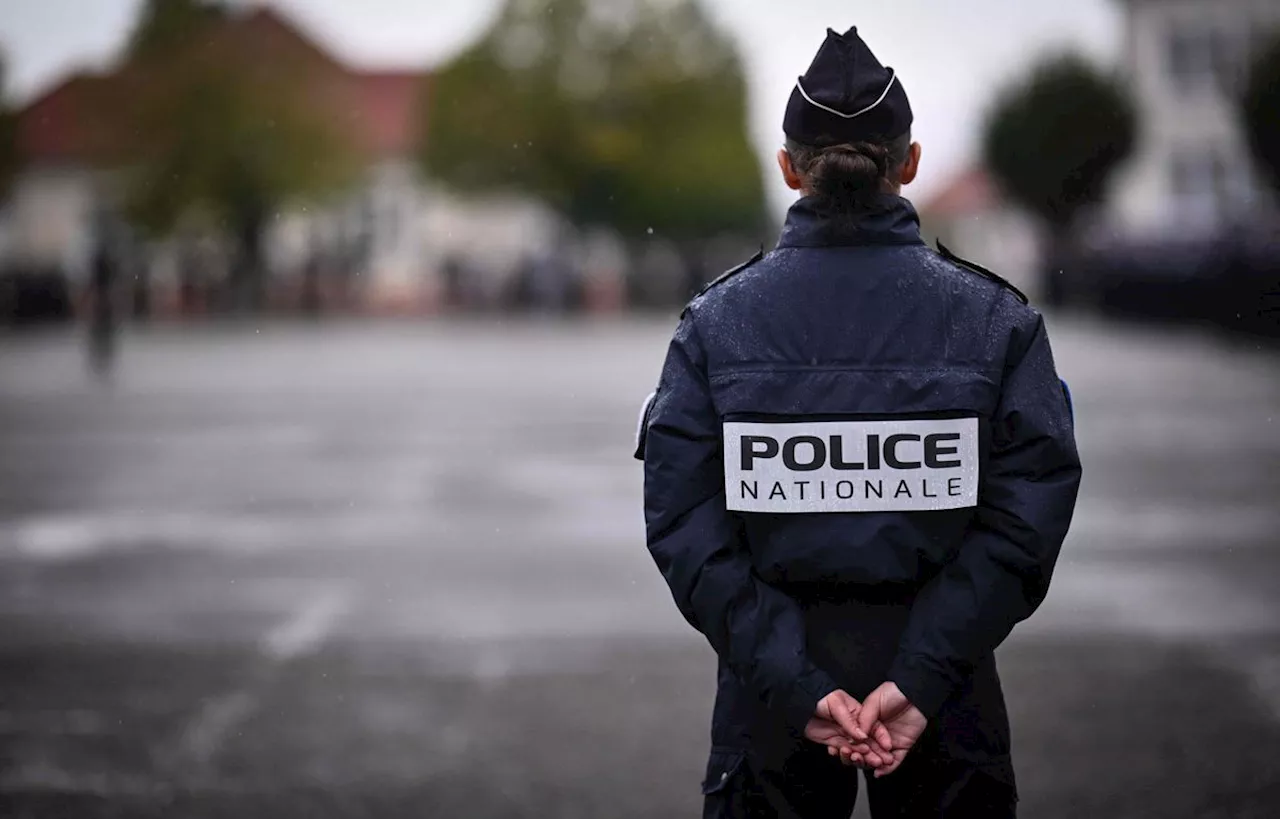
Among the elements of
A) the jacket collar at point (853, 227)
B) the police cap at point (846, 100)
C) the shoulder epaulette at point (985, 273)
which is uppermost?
the police cap at point (846, 100)

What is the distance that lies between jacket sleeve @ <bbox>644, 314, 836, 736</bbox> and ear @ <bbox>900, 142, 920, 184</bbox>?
0.42 meters

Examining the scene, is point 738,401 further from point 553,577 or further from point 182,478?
point 182,478

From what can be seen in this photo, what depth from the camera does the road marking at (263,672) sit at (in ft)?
18.3

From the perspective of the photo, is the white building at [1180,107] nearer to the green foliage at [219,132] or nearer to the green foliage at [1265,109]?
→ the green foliage at [1265,109]

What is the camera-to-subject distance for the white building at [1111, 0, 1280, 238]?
53094mm

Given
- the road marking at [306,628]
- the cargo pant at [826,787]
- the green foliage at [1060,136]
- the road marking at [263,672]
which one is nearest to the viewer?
the cargo pant at [826,787]

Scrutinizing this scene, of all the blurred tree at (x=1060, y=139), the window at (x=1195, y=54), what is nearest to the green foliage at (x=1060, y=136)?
the blurred tree at (x=1060, y=139)

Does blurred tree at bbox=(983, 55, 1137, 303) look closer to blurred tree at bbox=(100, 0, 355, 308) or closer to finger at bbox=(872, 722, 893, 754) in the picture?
blurred tree at bbox=(100, 0, 355, 308)

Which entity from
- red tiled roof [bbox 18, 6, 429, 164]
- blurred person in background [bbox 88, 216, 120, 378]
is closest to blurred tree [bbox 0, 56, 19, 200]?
red tiled roof [bbox 18, 6, 429, 164]

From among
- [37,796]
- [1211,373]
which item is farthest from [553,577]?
[1211,373]

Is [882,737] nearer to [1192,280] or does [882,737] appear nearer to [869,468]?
[869,468]

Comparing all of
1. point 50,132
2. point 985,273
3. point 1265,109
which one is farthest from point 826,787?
point 50,132

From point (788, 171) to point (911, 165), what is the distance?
0.20m

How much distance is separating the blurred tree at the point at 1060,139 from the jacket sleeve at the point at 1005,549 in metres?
44.7
